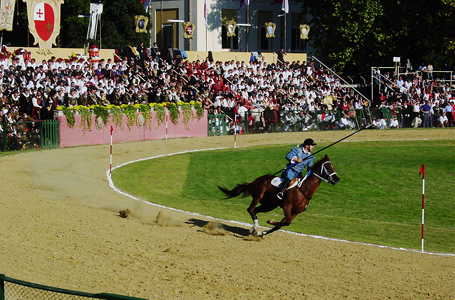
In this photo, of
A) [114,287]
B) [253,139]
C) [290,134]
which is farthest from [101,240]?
[290,134]

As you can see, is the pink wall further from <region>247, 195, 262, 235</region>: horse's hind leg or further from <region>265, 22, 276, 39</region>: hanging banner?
<region>265, 22, 276, 39</region>: hanging banner

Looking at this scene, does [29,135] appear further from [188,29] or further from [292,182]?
[188,29]

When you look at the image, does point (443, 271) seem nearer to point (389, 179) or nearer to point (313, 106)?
point (389, 179)

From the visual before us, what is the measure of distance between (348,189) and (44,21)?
20.7 metres

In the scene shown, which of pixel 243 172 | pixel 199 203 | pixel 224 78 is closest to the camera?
pixel 199 203

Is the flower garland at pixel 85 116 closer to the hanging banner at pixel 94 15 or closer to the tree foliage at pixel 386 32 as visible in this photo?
the hanging banner at pixel 94 15

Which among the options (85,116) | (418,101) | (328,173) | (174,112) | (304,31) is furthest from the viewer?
(304,31)

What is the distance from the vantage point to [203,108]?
35.2 meters

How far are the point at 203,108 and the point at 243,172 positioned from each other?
11.1 m

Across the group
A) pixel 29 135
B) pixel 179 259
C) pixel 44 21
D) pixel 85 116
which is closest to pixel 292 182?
pixel 179 259

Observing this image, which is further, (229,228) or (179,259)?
(229,228)

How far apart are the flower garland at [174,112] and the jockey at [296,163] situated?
19069mm

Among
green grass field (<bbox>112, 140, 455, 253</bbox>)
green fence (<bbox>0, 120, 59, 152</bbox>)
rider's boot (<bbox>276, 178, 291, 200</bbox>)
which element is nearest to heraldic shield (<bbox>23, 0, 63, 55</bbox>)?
green fence (<bbox>0, 120, 59, 152</bbox>)

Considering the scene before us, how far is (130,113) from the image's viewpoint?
3123 cm
